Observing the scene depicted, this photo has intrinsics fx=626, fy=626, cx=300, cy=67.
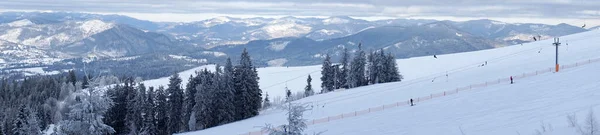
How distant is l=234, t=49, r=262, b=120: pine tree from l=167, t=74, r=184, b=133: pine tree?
896 centimetres

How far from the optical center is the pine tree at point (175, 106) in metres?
71.4

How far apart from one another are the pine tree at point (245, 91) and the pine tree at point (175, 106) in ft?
29.4

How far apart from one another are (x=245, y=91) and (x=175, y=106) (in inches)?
420

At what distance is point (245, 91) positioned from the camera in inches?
2591

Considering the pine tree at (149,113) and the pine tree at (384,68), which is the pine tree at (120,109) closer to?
the pine tree at (149,113)

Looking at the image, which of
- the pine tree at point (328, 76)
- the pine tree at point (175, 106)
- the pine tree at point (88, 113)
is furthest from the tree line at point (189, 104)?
the pine tree at point (88, 113)

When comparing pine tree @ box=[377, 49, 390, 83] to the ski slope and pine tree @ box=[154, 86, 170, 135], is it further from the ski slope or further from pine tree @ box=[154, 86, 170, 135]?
the ski slope

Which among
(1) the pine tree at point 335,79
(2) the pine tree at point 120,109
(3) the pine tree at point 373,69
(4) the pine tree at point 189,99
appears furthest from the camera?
(1) the pine tree at point 335,79

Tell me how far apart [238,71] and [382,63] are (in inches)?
1219

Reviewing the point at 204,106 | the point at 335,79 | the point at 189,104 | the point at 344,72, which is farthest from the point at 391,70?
the point at 204,106

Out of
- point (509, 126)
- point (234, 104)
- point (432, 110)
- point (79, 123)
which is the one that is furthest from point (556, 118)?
point (234, 104)

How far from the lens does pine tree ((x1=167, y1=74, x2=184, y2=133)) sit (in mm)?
71375

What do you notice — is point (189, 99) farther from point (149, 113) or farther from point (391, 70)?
point (391, 70)

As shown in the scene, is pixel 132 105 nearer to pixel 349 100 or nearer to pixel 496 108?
pixel 349 100
